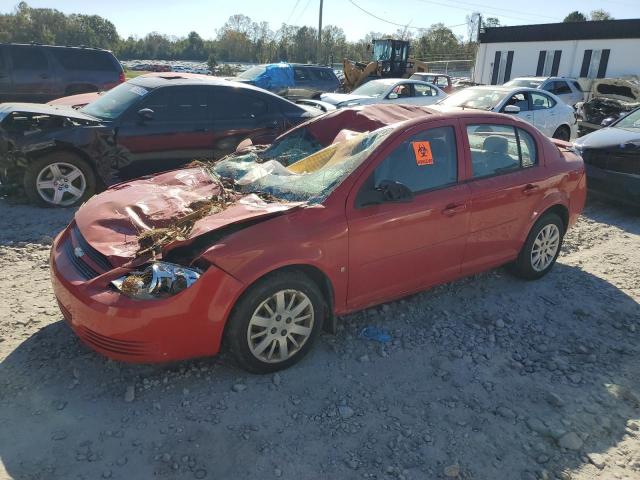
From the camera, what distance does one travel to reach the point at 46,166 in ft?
20.0

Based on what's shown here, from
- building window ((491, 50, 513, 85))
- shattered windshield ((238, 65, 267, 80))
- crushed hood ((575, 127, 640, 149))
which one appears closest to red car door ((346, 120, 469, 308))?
crushed hood ((575, 127, 640, 149))

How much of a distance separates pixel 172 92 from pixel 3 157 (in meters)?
2.16

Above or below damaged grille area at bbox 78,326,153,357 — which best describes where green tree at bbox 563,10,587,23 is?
above

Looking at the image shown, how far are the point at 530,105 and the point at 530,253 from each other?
22.8 ft

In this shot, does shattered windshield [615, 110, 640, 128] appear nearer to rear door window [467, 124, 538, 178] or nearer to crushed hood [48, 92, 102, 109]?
rear door window [467, 124, 538, 178]

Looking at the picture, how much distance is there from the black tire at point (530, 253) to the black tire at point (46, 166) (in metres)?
5.01

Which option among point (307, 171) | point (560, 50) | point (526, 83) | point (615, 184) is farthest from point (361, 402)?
point (560, 50)

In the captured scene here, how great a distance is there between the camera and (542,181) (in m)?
4.51

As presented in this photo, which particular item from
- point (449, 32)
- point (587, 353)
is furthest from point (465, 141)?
point (449, 32)

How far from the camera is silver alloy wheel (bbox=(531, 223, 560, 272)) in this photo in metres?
4.70

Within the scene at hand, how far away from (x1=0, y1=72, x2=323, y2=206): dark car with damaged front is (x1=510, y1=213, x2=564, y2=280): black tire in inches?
154

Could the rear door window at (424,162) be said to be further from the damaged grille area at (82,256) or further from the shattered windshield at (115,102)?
the shattered windshield at (115,102)

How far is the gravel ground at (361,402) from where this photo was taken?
104 inches

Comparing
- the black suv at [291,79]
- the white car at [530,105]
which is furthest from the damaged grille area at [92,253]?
the black suv at [291,79]
